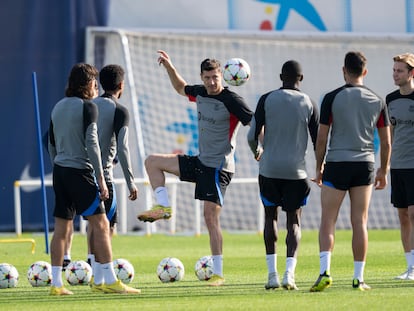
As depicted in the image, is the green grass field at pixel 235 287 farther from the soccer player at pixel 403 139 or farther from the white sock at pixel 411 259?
the soccer player at pixel 403 139

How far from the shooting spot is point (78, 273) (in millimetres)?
10898

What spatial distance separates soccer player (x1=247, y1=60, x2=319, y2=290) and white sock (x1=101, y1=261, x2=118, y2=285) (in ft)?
4.62

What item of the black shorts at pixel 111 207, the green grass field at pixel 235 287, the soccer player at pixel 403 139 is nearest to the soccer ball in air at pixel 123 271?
the green grass field at pixel 235 287

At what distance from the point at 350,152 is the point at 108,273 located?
240 centimetres

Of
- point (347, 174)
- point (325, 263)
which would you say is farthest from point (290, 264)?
point (347, 174)

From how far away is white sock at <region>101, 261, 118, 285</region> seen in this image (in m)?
9.75

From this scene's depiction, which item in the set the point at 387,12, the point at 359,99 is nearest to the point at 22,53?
the point at 387,12

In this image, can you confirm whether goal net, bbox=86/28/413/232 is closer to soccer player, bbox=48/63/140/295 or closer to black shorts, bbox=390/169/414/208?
black shorts, bbox=390/169/414/208

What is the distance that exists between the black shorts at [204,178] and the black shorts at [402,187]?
1.72m

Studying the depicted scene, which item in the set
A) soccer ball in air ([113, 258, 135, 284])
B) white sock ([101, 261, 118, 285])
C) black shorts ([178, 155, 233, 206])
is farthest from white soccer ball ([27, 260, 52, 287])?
black shorts ([178, 155, 233, 206])

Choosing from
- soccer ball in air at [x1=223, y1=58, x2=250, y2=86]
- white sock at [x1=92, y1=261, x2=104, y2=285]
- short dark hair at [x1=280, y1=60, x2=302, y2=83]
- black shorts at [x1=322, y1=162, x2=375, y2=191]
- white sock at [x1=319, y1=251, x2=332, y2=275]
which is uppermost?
short dark hair at [x1=280, y1=60, x2=302, y2=83]

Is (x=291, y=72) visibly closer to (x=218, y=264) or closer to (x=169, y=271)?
(x=218, y=264)

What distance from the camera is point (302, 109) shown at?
995cm

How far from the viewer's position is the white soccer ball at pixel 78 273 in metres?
10.9
